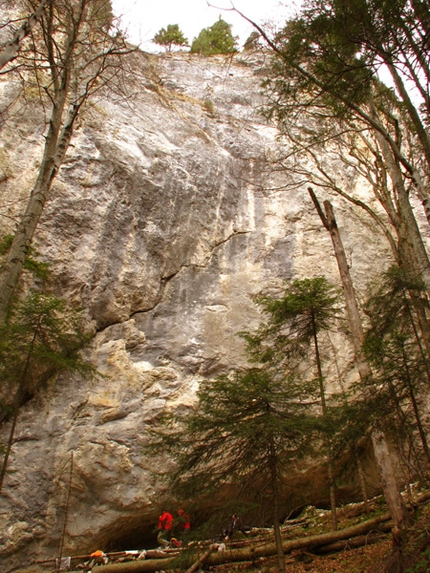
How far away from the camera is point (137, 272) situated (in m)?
12.7

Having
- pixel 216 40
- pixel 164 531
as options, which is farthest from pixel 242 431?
pixel 216 40

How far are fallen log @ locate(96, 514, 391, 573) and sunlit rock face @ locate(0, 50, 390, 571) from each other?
4.71 ft

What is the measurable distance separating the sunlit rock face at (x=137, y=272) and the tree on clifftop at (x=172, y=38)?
9.15 metres

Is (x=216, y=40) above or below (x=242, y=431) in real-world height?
above

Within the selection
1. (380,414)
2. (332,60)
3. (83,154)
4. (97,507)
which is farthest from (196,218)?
(380,414)

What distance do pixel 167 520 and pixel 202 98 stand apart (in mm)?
17923

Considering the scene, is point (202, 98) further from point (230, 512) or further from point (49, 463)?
point (230, 512)

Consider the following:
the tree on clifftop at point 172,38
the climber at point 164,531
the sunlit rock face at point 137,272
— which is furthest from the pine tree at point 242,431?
the tree on clifftop at point 172,38

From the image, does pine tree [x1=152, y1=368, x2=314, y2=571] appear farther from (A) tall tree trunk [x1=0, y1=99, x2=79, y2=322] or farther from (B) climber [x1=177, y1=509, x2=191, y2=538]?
(A) tall tree trunk [x1=0, y1=99, x2=79, y2=322]

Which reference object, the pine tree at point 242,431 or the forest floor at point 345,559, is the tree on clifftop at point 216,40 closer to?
the pine tree at point 242,431

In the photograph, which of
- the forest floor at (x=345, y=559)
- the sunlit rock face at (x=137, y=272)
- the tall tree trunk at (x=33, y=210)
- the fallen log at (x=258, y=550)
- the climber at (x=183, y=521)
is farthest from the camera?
the sunlit rock face at (x=137, y=272)

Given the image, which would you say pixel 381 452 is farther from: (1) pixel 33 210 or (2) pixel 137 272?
(2) pixel 137 272

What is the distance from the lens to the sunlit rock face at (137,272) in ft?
31.0

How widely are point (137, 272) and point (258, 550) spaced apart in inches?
310
